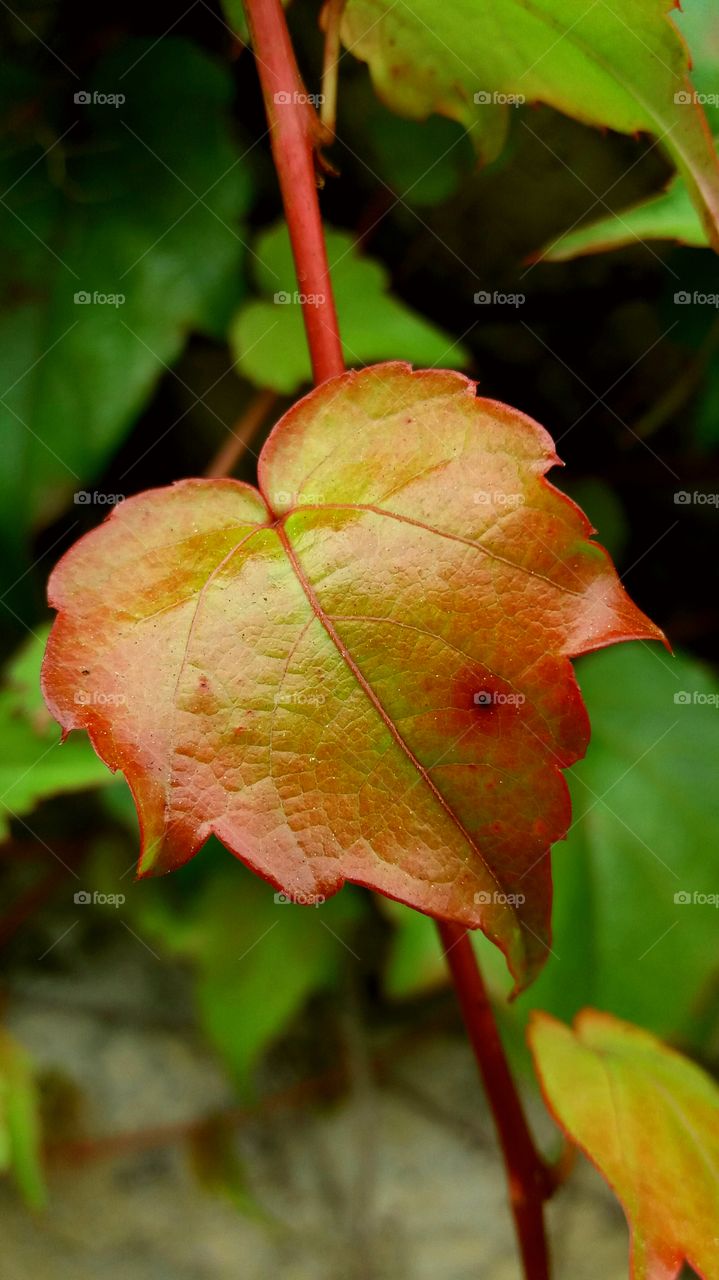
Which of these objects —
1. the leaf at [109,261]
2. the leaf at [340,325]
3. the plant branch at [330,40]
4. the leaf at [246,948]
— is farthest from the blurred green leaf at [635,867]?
the plant branch at [330,40]

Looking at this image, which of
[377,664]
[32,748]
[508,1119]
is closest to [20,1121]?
[32,748]

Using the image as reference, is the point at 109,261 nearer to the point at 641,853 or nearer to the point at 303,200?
the point at 303,200

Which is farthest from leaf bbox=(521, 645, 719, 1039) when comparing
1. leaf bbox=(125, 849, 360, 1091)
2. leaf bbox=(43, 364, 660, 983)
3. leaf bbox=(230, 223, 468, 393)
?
leaf bbox=(43, 364, 660, 983)

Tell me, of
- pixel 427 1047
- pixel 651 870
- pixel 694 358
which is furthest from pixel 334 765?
pixel 427 1047

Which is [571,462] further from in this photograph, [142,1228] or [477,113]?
[142,1228]

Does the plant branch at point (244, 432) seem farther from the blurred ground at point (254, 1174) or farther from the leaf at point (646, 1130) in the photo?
the blurred ground at point (254, 1174)

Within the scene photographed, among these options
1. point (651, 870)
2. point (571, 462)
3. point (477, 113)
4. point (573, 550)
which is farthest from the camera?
point (571, 462)

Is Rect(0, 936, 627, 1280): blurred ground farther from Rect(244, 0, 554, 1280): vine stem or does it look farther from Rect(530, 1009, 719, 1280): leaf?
Rect(244, 0, 554, 1280): vine stem
